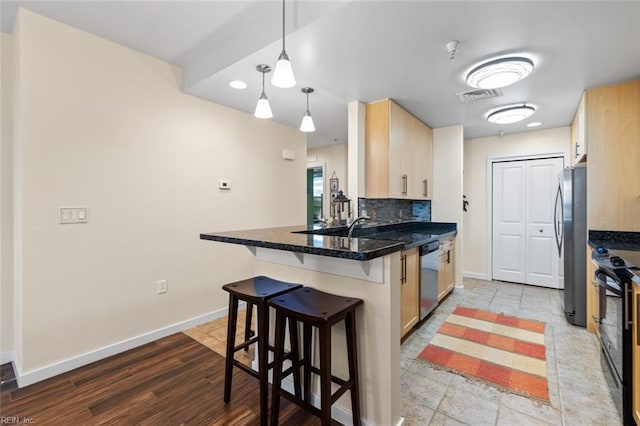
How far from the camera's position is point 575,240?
→ 295 cm

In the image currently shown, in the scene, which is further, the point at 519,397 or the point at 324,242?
the point at 519,397

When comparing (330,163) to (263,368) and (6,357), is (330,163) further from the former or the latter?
(6,357)

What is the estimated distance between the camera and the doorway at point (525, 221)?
4328 mm

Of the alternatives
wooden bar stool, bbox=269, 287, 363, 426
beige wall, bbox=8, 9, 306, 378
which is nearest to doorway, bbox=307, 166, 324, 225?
beige wall, bbox=8, 9, 306, 378

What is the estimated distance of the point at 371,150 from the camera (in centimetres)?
329

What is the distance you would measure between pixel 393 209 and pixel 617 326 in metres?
2.61

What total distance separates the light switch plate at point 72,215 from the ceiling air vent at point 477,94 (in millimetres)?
3539

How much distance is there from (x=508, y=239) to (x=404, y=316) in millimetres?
3127

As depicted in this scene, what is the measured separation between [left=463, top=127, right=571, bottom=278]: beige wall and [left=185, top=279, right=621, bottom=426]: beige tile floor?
1.80 meters

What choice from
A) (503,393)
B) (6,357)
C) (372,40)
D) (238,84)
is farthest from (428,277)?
(6,357)

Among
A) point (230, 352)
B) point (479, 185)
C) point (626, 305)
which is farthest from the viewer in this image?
point (479, 185)

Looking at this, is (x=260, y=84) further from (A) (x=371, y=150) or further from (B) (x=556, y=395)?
(B) (x=556, y=395)

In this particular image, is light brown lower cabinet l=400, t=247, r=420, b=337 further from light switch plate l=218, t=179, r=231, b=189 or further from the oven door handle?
light switch plate l=218, t=179, r=231, b=189

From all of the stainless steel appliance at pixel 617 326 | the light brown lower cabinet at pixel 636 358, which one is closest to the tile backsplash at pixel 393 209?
the stainless steel appliance at pixel 617 326
